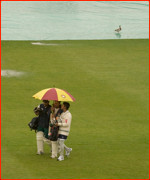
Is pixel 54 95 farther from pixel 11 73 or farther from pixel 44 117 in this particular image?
pixel 11 73

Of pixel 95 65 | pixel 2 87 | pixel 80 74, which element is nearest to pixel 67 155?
pixel 2 87

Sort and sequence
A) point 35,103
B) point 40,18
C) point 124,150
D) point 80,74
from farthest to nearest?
point 40,18 < point 80,74 < point 35,103 < point 124,150

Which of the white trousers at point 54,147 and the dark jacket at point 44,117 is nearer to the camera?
the white trousers at point 54,147

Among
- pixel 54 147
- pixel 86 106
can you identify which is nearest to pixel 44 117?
pixel 54 147

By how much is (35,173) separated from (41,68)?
11426 millimetres

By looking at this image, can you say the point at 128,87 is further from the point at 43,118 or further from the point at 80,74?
the point at 43,118

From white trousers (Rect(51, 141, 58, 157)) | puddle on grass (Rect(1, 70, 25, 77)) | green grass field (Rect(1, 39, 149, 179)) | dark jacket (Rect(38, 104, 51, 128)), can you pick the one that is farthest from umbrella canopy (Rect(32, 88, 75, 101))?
puddle on grass (Rect(1, 70, 25, 77))

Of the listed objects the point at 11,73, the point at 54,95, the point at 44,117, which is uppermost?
the point at 11,73

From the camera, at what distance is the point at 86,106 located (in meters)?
17.2

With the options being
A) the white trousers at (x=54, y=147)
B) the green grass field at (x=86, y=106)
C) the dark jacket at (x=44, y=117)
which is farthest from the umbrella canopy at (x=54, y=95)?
the green grass field at (x=86, y=106)

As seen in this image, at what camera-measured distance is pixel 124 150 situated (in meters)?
12.9

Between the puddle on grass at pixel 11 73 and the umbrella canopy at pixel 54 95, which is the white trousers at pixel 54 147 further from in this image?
the puddle on grass at pixel 11 73

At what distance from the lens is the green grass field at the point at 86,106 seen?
37.9ft

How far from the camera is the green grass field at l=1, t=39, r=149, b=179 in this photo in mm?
11539
